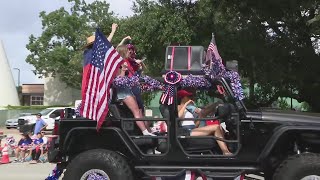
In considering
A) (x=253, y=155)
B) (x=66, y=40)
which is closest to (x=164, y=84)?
(x=253, y=155)

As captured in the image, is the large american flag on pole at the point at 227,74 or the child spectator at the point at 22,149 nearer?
the large american flag on pole at the point at 227,74

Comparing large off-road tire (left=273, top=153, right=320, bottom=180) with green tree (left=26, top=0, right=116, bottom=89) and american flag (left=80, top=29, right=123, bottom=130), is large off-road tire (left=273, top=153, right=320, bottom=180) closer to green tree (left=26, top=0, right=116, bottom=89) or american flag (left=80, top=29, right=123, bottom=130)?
american flag (left=80, top=29, right=123, bottom=130)

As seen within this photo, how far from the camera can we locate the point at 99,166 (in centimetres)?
682

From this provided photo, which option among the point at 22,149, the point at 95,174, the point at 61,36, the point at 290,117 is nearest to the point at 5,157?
the point at 22,149

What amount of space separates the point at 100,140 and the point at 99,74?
0.90m

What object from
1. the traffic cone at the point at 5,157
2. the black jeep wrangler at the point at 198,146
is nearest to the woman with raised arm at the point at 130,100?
the black jeep wrangler at the point at 198,146

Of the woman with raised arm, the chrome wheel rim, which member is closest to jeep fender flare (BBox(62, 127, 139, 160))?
the woman with raised arm

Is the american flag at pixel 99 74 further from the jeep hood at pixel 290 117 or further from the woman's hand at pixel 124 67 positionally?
the jeep hood at pixel 290 117

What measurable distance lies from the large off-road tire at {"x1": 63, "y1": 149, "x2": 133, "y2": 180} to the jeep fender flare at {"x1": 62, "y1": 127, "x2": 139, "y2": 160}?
0.62ft

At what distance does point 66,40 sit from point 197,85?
5653 centimetres

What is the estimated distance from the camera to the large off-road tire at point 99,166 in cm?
675

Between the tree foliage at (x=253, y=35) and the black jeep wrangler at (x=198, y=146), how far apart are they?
10.3m

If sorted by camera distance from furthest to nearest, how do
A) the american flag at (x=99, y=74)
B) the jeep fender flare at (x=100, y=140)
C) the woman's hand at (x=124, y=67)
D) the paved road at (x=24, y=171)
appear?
the paved road at (x=24, y=171), the woman's hand at (x=124, y=67), the american flag at (x=99, y=74), the jeep fender flare at (x=100, y=140)

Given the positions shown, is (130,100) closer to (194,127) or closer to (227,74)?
(194,127)
